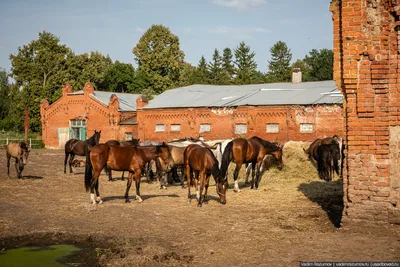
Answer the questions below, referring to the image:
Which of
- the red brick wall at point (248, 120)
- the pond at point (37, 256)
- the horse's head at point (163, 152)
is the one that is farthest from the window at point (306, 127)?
the pond at point (37, 256)

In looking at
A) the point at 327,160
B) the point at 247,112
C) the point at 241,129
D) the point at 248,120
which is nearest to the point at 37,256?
the point at 327,160

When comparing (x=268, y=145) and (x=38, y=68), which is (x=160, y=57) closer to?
(x=38, y=68)

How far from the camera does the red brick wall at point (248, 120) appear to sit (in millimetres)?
34031

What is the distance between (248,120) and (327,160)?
1979 centimetres

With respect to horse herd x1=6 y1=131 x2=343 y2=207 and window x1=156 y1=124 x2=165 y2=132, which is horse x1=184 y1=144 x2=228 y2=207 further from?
window x1=156 y1=124 x2=165 y2=132

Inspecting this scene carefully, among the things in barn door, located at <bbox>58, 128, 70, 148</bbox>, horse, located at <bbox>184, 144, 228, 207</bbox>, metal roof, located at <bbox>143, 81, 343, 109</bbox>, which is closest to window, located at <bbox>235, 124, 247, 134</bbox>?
metal roof, located at <bbox>143, 81, 343, 109</bbox>

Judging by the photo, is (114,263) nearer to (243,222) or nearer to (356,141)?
(243,222)

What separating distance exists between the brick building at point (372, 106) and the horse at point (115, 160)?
6815mm

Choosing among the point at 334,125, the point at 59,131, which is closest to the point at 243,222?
the point at 334,125

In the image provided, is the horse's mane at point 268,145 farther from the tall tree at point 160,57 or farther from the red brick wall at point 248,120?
the tall tree at point 160,57

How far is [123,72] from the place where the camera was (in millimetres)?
73938

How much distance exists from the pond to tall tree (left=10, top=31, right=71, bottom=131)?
56.2m

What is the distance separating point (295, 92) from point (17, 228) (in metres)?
30.6

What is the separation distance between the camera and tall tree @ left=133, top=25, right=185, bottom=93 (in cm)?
6850
